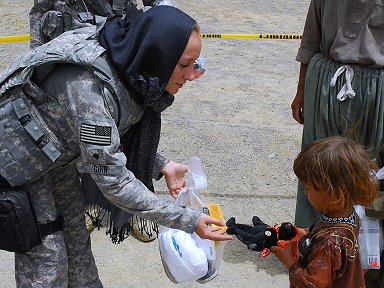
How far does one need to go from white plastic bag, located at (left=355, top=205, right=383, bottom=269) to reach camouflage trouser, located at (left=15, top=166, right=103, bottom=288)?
123 cm

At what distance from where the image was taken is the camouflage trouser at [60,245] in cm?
252

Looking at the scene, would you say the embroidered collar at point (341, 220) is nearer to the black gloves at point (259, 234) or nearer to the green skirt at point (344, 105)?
the black gloves at point (259, 234)

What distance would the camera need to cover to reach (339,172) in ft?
6.93

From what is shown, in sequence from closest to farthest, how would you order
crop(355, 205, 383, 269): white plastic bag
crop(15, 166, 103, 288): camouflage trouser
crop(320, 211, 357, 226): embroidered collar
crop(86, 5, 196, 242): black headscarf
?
crop(86, 5, 196, 242): black headscarf
crop(320, 211, 357, 226): embroidered collar
crop(15, 166, 103, 288): camouflage trouser
crop(355, 205, 383, 269): white plastic bag

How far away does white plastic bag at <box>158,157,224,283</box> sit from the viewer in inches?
101

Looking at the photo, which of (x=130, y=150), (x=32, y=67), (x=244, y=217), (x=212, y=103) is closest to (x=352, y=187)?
(x=130, y=150)

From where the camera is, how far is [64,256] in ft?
8.54

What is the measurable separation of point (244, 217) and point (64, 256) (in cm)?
174

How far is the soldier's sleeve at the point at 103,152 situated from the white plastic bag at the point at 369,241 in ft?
2.87

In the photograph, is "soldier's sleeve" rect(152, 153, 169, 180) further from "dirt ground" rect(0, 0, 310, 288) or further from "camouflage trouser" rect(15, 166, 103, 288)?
"dirt ground" rect(0, 0, 310, 288)

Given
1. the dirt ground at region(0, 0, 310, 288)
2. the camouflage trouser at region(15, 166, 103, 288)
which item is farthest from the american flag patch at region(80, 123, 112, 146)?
the dirt ground at region(0, 0, 310, 288)

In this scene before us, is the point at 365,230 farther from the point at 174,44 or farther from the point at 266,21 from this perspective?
the point at 266,21

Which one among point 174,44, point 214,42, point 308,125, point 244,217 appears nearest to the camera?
point 174,44

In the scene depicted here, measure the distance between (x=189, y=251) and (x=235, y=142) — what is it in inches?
103
